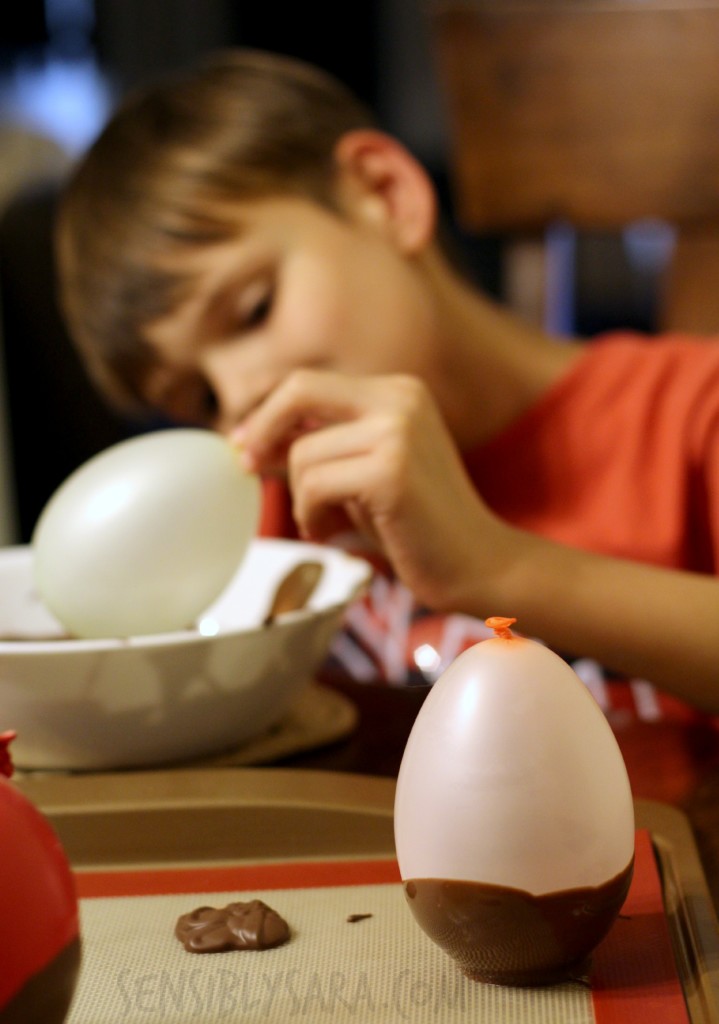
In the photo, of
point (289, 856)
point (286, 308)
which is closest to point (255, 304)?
point (286, 308)

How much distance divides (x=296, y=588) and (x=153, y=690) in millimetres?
149

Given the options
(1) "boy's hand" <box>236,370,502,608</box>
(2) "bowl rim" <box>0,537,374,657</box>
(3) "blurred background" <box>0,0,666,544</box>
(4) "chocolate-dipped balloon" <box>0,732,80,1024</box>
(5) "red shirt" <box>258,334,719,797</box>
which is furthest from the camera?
(3) "blurred background" <box>0,0,666,544</box>

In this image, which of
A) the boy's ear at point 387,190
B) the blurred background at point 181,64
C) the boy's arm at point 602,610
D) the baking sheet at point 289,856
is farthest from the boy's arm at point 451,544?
the blurred background at point 181,64

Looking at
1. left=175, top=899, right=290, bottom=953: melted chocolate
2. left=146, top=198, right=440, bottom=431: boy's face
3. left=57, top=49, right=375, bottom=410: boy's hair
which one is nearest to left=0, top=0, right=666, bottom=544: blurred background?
left=57, top=49, right=375, bottom=410: boy's hair

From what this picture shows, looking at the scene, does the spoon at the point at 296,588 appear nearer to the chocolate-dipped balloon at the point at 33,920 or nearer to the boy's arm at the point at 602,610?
the boy's arm at the point at 602,610

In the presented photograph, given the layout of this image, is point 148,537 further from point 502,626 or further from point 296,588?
point 502,626

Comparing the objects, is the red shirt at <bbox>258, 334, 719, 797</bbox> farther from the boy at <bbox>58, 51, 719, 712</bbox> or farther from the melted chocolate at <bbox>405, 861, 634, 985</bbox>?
the melted chocolate at <bbox>405, 861, 634, 985</bbox>

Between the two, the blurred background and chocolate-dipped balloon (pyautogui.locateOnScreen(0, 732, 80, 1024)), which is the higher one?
chocolate-dipped balloon (pyautogui.locateOnScreen(0, 732, 80, 1024))

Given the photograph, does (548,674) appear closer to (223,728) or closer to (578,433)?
(223,728)

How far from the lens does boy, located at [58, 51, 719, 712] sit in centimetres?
98

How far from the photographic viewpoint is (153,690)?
54cm

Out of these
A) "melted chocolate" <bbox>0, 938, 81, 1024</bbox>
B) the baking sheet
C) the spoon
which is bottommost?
the spoon

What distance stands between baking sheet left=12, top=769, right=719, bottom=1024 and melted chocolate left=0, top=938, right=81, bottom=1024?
0.04 m

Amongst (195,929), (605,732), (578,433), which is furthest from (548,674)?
(578,433)
